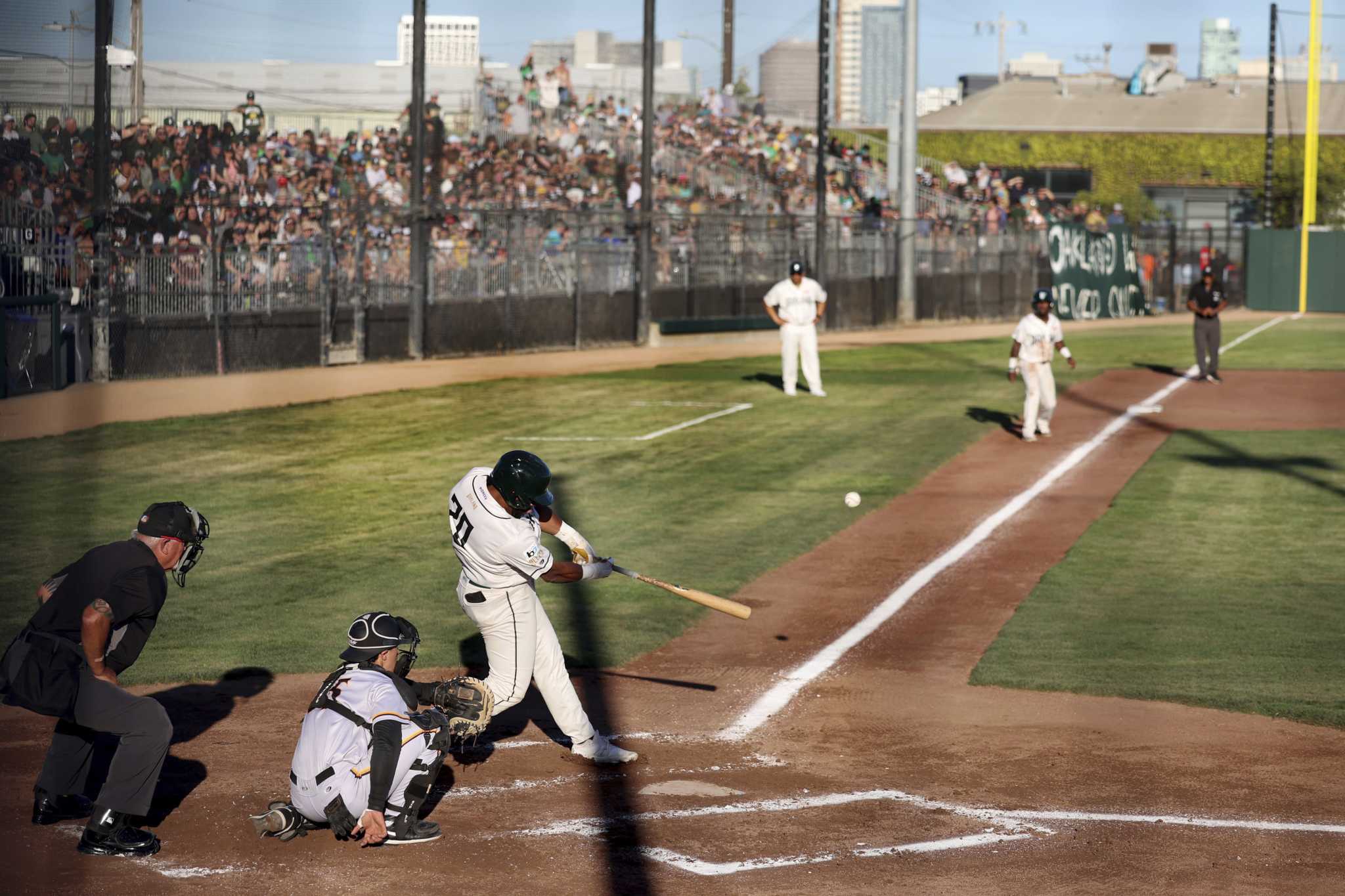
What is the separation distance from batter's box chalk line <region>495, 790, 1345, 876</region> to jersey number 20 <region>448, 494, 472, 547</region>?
1413 millimetres

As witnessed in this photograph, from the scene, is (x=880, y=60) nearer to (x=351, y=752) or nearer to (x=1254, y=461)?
(x=1254, y=461)

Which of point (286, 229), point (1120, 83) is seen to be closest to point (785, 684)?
point (286, 229)

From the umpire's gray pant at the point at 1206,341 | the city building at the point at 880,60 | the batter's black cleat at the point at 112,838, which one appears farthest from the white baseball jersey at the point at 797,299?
the city building at the point at 880,60

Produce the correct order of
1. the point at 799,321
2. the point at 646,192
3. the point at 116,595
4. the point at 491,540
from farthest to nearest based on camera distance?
1. the point at 646,192
2. the point at 799,321
3. the point at 491,540
4. the point at 116,595

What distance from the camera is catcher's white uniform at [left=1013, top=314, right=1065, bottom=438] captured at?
770 inches

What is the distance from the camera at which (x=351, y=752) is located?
674 cm

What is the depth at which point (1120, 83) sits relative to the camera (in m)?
86.9

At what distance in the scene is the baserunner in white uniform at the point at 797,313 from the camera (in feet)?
78.0

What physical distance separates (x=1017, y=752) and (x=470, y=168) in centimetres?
2808

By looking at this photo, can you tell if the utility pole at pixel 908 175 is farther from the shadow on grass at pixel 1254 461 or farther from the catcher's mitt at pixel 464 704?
the catcher's mitt at pixel 464 704

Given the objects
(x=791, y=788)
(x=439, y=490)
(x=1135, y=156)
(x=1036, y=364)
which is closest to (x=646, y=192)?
(x=1036, y=364)

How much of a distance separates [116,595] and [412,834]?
1.57 m

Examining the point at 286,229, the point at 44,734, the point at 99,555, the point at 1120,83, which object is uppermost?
the point at 1120,83

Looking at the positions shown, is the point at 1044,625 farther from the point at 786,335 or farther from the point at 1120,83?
the point at 1120,83
